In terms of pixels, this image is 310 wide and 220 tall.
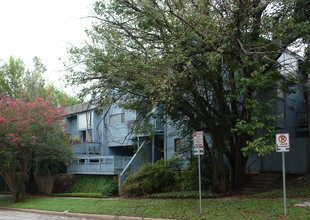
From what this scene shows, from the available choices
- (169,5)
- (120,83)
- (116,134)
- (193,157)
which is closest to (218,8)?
(169,5)

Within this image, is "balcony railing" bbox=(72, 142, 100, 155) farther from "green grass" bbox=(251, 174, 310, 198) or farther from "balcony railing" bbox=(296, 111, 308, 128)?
"green grass" bbox=(251, 174, 310, 198)

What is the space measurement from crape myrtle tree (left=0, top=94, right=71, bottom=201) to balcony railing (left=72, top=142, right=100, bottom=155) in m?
5.06

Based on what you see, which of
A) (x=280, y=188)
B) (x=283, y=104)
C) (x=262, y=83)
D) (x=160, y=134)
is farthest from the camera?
(x=160, y=134)

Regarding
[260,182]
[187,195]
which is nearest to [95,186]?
[187,195]

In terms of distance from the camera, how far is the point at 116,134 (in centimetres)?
Result: 2903

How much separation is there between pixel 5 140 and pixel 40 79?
19.7m

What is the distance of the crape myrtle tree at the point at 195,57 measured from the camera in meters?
12.1

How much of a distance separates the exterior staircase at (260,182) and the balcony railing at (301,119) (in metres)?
5.97

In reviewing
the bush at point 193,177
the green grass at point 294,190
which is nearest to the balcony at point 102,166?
the bush at point 193,177

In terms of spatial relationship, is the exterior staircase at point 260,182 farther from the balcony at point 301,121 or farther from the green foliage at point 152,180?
the balcony at point 301,121

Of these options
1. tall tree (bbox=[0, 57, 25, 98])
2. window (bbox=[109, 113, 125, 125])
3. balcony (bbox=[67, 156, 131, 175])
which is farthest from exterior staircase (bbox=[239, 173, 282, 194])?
tall tree (bbox=[0, 57, 25, 98])

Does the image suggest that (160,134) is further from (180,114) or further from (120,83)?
(120,83)

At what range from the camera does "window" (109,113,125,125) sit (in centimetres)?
2889

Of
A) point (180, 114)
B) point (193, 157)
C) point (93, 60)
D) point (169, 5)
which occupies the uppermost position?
point (169, 5)
